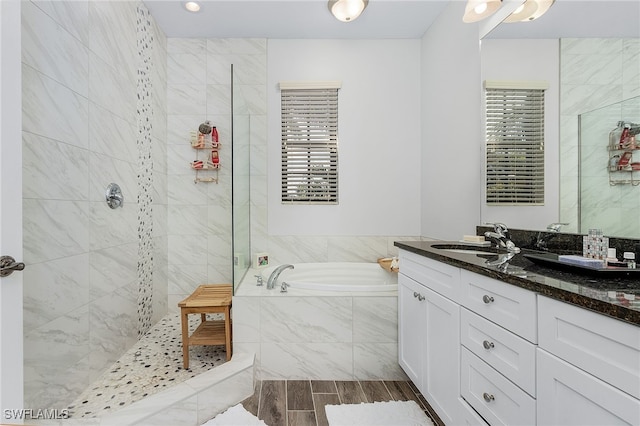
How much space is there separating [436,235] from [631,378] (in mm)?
2122

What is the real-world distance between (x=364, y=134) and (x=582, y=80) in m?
1.82

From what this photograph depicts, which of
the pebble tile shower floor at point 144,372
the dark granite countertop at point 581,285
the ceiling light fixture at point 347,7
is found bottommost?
the pebble tile shower floor at point 144,372

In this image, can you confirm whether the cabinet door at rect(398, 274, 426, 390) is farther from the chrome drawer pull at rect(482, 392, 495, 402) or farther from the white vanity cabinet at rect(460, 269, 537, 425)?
the chrome drawer pull at rect(482, 392, 495, 402)

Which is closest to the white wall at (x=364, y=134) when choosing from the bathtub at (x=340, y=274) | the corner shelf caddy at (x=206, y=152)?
the bathtub at (x=340, y=274)

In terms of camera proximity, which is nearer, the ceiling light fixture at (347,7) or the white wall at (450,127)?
the white wall at (450,127)

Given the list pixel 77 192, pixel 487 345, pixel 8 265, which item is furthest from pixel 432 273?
pixel 77 192

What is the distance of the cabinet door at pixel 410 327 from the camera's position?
5.49 ft

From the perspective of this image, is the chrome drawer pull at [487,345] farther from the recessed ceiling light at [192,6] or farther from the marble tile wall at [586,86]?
the recessed ceiling light at [192,6]

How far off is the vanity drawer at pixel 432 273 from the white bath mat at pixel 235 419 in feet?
3.69

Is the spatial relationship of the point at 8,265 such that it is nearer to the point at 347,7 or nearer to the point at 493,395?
the point at 493,395

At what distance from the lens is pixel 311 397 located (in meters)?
1.82

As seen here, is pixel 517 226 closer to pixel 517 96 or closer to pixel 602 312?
pixel 517 96

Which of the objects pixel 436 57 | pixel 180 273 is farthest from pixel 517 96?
pixel 180 273

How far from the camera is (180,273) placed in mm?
3029
